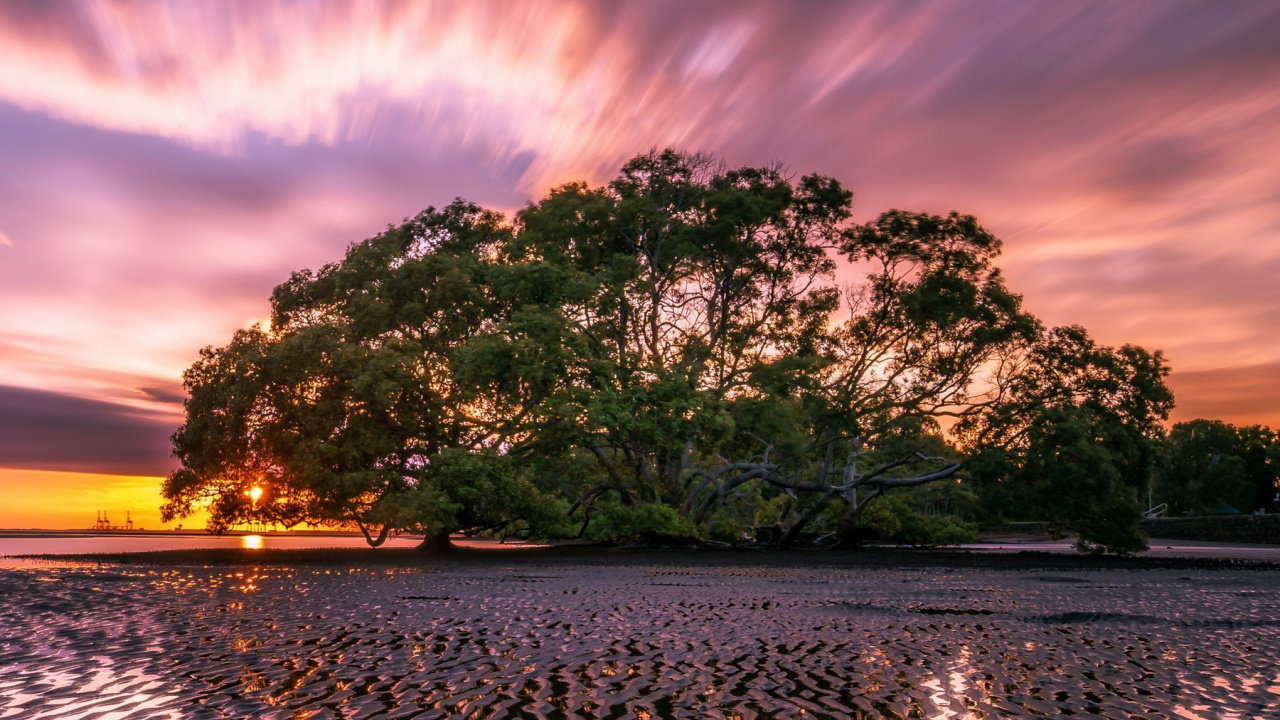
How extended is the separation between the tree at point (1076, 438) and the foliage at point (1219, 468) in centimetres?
10464

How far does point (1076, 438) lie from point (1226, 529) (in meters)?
48.4

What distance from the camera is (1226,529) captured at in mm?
75312

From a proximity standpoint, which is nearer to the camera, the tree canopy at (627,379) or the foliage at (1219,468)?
the tree canopy at (627,379)

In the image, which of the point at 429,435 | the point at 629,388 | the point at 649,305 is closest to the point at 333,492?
the point at 429,435

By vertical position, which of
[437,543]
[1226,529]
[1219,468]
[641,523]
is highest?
[1219,468]

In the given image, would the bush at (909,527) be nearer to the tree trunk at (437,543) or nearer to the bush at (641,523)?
the bush at (641,523)

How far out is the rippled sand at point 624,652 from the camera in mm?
8016

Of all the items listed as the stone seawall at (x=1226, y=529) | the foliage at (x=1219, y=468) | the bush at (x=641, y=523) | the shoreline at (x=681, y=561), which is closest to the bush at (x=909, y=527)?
the shoreline at (x=681, y=561)

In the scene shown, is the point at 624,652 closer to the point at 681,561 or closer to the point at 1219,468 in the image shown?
the point at 681,561

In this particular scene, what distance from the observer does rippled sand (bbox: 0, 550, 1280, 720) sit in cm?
802

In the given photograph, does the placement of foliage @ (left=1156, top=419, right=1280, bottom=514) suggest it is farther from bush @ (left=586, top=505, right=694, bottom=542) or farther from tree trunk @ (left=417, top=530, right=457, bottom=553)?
tree trunk @ (left=417, top=530, right=457, bottom=553)

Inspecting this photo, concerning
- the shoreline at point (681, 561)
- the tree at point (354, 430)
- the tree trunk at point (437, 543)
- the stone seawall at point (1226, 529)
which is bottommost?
the stone seawall at point (1226, 529)

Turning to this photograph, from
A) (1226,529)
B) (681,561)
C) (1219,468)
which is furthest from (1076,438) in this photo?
(1219,468)

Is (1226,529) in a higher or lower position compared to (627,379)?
lower
